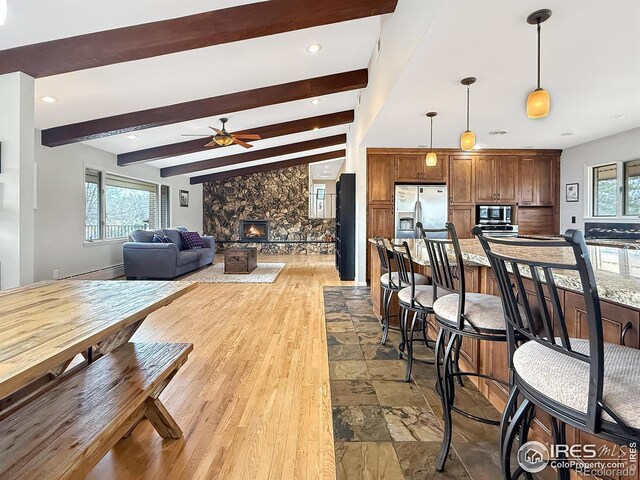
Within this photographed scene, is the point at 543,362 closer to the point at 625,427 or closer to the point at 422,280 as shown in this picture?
the point at 625,427

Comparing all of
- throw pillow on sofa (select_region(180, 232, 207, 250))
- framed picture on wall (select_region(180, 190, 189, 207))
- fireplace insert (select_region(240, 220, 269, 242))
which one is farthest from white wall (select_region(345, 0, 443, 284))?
framed picture on wall (select_region(180, 190, 189, 207))

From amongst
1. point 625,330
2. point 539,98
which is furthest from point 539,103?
point 625,330

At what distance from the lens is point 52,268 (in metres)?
5.03

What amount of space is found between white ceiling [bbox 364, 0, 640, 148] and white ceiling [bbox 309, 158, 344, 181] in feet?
20.3

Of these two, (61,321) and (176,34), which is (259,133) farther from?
(61,321)

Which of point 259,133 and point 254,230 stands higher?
point 259,133

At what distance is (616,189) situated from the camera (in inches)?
200

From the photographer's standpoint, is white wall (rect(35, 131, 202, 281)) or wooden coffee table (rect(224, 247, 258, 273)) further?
wooden coffee table (rect(224, 247, 258, 273))

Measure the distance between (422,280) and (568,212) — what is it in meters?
4.88

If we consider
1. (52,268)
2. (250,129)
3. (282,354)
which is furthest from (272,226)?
(282,354)

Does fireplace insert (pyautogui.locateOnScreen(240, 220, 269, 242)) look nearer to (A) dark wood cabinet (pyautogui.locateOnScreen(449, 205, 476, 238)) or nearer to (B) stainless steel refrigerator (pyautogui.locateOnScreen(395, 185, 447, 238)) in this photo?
(B) stainless steel refrigerator (pyautogui.locateOnScreen(395, 185, 447, 238))

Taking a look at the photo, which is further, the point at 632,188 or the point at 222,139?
the point at 222,139

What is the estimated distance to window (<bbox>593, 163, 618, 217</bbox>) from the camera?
5.15 m

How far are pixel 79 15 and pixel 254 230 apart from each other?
27.8 feet
